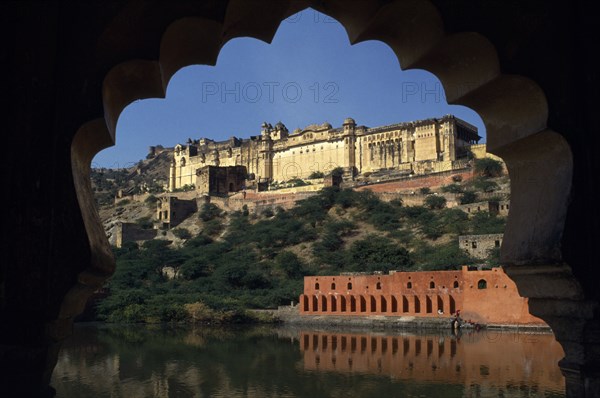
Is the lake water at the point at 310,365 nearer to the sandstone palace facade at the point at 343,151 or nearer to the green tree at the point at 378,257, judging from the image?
the green tree at the point at 378,257

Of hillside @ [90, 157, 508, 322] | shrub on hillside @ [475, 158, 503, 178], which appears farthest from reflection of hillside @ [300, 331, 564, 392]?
shrub on hillside @ [475, 158, 503, 178]

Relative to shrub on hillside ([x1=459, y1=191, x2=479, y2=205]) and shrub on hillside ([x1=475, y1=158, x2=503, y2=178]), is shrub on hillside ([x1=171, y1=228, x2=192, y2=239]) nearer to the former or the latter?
shrub on hillside ([x1=459, y1=191, x2=479, y2=205])

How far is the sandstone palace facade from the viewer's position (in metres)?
49.9

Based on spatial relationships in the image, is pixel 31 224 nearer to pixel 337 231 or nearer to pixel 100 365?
pixel 100 365

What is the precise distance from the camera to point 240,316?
26.1 m

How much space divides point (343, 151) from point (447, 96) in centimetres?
5372

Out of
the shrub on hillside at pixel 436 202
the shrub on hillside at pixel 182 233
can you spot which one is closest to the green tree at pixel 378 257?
the shrub on hillside at pixel 436 202

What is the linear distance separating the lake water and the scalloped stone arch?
8321 millimetres

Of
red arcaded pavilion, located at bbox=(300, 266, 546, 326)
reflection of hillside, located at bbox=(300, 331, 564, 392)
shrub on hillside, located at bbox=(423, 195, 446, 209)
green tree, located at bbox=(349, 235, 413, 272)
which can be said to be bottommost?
reflection of hillside, located at bbox=(300, 331, 564, 392)

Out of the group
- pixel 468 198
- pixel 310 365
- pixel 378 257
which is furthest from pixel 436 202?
pixel 310 365

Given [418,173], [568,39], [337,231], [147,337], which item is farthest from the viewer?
[418,173]

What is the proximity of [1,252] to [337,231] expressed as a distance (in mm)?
36947

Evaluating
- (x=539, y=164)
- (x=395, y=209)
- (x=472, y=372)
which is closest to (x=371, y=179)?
(x=395, y=209)

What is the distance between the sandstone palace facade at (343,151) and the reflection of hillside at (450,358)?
29.1 metres
